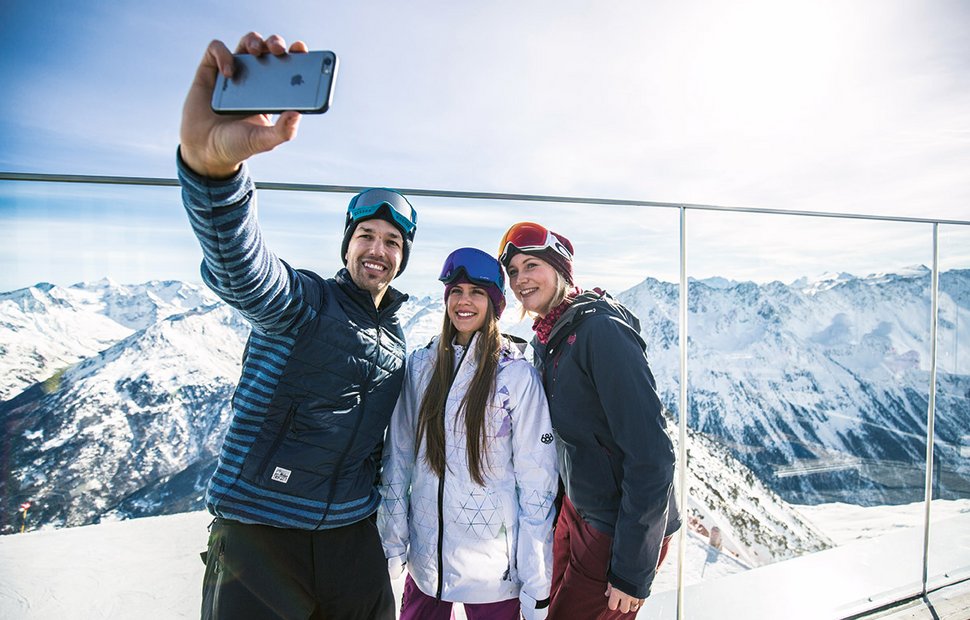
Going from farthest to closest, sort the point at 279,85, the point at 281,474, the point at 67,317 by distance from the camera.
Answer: the point at 67,317 → the point at 281,474 → the point at 279,85

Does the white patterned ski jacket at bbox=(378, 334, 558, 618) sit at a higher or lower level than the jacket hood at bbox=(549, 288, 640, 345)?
lower

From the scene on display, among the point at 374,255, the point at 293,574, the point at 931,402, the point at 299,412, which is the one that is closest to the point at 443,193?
the point at 374,255

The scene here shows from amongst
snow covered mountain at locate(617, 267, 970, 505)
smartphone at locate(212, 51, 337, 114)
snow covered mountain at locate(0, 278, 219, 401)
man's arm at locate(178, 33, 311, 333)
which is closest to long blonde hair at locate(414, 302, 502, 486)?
man's arm at locate(178, 33, 311, 333)

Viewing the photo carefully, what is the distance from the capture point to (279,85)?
0.76 metres

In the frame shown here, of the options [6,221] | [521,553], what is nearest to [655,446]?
[521,553]

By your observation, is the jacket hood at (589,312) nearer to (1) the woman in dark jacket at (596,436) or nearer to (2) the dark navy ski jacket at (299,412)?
(1) the woman in dark jacket at (596,436)

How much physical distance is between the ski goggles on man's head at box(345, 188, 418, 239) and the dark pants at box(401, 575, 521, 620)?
118cm

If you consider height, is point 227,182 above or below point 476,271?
above

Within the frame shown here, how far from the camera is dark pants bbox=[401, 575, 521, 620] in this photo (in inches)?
56.4

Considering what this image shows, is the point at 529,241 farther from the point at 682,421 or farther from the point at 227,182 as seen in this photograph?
the point at 682,421

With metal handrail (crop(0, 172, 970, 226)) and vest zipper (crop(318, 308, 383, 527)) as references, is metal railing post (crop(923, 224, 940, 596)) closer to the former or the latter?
metal handrail (crop(0, 172, 970, 226))

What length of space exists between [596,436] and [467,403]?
428mm

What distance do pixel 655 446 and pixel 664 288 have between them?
1.16 meters

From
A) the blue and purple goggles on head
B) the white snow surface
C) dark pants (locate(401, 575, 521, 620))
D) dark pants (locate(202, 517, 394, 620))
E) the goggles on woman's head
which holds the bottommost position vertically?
the white snow surface
